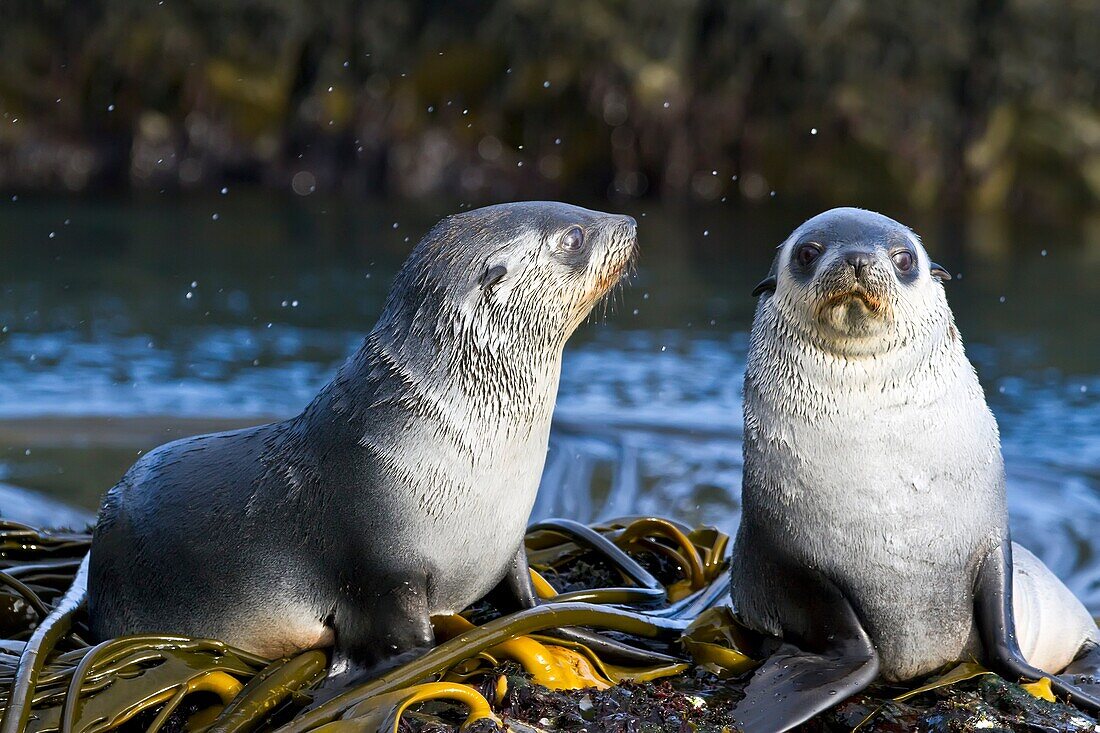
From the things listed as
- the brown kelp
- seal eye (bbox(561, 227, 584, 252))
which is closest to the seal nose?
seal eye (bbox(561, 227, 584, 252))

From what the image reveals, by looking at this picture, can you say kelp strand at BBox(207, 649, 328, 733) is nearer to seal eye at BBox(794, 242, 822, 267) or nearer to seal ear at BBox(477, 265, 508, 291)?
seal ear at BBox(477, 265, 508, 291)

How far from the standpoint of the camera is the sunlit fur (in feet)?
13.2

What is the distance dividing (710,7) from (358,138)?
6364 mm

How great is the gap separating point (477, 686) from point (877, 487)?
A: 1300 millimetres

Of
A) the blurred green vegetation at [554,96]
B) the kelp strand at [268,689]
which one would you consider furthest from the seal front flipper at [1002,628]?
the blurred green vegetation at [554,96]

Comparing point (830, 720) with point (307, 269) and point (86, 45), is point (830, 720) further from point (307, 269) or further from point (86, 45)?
point (86, 45)

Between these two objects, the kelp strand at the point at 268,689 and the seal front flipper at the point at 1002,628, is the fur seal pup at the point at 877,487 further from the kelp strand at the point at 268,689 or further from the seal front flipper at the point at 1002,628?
the kelp strand at the point at 268,689

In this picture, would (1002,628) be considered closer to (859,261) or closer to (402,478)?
(859,261)

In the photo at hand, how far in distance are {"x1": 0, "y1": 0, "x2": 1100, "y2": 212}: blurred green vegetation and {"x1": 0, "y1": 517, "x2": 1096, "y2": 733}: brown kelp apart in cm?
1778

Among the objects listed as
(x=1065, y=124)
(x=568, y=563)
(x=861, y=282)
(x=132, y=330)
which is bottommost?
(x=132, y=330)

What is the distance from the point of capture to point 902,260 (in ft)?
13.1

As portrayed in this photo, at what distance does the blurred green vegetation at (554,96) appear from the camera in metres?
21.7

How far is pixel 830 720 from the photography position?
12.7 feet

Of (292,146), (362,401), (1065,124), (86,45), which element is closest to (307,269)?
(292,146)
